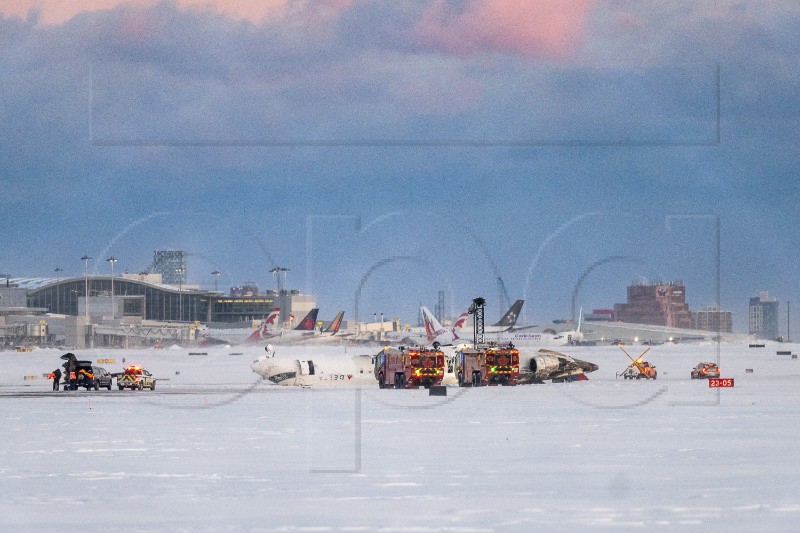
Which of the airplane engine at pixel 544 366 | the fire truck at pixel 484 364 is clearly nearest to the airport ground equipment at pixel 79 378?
the fire truck at pixel 484 364

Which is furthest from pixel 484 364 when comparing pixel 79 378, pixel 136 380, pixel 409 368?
pixel 79 378

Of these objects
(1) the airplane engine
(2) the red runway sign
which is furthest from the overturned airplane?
(2) the red runway sign

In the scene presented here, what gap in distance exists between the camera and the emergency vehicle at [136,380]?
85875 millimetres

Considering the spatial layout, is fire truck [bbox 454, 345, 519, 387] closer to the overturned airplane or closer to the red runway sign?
the overturned airplane

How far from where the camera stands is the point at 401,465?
117ft

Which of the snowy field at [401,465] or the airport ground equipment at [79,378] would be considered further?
the airport ground equipment at [79,378]

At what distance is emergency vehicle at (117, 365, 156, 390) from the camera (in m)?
85.9

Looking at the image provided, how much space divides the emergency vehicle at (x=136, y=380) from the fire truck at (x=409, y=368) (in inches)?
696

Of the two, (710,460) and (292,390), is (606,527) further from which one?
(292,390)

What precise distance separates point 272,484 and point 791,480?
14.8 m

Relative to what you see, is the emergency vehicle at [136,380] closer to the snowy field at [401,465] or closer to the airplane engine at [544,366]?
the snowy field at [401,465]

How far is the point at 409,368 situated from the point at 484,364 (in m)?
6.00

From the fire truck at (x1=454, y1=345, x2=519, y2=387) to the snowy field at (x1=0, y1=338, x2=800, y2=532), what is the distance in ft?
54.5

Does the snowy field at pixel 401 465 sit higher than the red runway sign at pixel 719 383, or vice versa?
the snowy field at pixel 401 465
